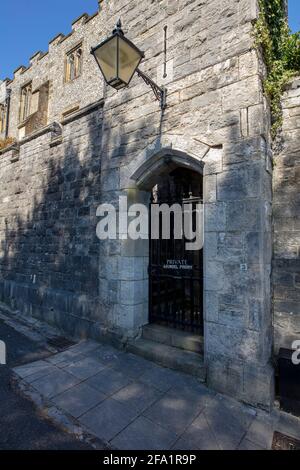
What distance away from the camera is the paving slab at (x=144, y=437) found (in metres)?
2.12

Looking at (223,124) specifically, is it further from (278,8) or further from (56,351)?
(56,351)

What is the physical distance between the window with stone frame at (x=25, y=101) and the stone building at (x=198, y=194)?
10.9 metres

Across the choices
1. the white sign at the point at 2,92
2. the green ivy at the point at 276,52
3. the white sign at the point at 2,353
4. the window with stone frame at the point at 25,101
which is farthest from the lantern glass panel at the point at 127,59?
the white sign at the point at 2,92

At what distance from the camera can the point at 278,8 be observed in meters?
3.42

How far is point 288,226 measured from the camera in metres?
3.13

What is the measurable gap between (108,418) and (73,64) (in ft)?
48.0

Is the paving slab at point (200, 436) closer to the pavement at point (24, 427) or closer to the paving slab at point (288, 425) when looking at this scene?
the paving slab at point (288, 425)

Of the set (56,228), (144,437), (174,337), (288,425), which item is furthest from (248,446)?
(56,228)

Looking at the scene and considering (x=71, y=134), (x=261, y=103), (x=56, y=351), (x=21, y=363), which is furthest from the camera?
(x=71, y=134)

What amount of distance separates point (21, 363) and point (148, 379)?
6.62ft

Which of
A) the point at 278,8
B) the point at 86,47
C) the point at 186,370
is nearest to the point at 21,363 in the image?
the point at 186,370

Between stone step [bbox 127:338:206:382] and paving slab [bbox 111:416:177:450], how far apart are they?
0.91 meters

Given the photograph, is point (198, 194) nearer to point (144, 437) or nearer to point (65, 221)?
point (65, 221)
